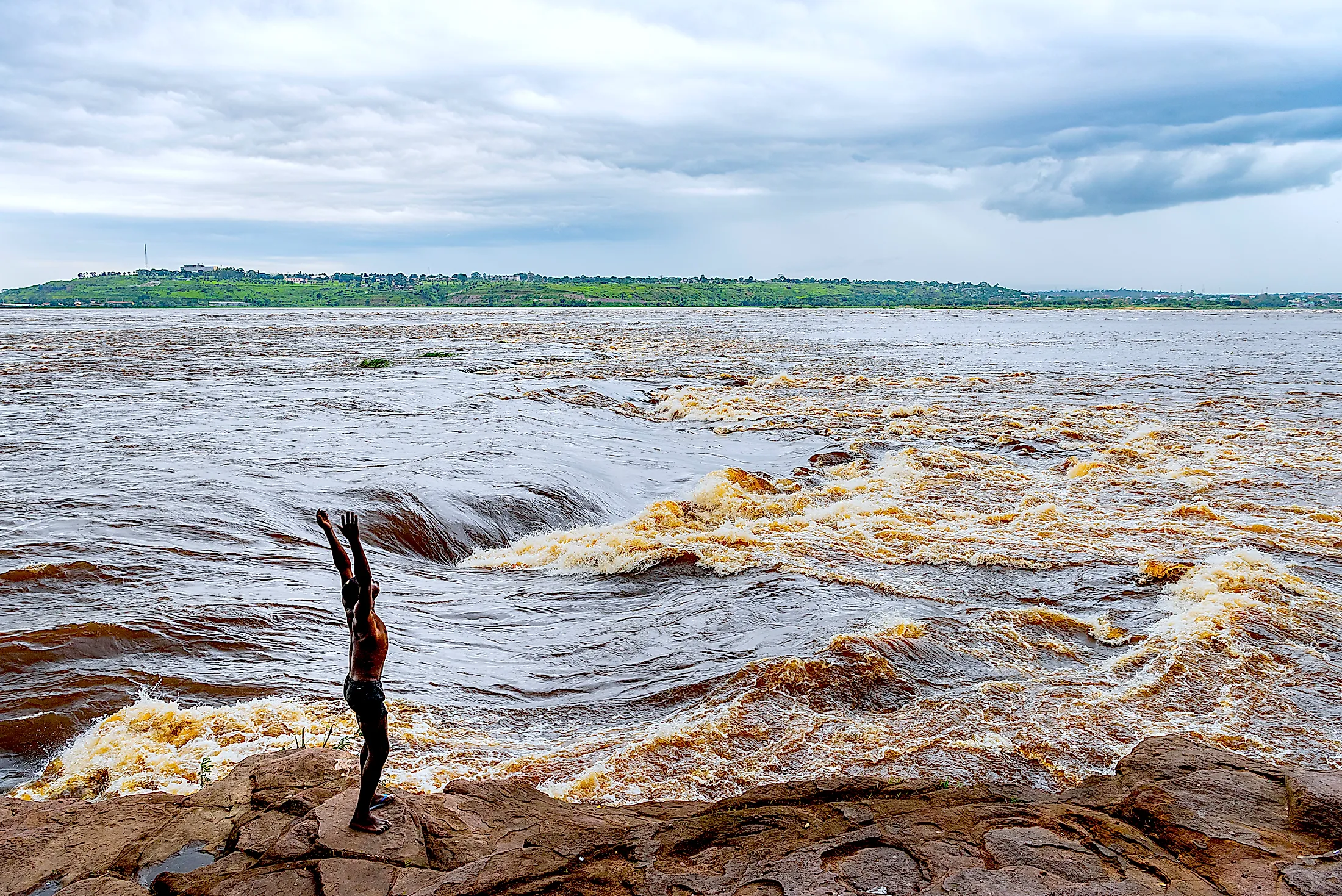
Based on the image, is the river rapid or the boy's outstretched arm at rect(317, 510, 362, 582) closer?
the boy's outstretched arm at rect(317, 510, 362, 582)

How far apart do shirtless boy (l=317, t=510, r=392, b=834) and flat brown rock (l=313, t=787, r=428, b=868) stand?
6cm

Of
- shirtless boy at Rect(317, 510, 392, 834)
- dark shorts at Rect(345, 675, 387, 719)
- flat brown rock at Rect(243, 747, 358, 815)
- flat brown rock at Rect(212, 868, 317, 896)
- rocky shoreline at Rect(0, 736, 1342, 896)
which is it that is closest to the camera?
flat brown rock at Rect(212, 868, 317, 896)

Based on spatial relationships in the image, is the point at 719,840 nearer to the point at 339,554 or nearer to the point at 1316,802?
the point at 339,554

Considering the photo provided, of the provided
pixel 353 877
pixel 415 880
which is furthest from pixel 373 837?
pixel 415 880

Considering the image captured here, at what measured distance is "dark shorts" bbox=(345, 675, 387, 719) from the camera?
16.9 feet

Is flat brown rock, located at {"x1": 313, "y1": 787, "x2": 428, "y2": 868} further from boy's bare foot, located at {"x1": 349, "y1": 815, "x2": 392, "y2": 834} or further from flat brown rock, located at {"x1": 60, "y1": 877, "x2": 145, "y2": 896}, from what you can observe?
flat brown rock, located at {"x1": 60, "y1": 877, "x2": 145, "y2": 896}

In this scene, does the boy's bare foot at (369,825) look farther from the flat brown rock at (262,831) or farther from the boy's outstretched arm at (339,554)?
the boy's outstretched arm at (339,554)

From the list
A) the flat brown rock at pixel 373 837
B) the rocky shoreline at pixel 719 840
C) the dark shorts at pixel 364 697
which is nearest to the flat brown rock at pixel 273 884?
the rocky shoreline at pixel 719 840

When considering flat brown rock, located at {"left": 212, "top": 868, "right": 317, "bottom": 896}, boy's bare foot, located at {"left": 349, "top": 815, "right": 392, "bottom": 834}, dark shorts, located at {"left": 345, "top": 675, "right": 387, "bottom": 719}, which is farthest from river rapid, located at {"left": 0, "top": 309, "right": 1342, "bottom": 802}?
flat brown rock, located at {"left": 212, "top": 868, "right": 317, "bottom": 896}

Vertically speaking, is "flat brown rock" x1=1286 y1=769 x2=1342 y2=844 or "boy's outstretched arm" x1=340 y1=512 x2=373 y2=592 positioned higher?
"boy's outstretched arm" x1=340 y1=512 x2=373 y2=592

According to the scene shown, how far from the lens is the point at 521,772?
274 inches

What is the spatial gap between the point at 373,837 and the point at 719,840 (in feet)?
6.57

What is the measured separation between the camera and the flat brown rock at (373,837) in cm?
498

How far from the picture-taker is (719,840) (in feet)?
17.5
